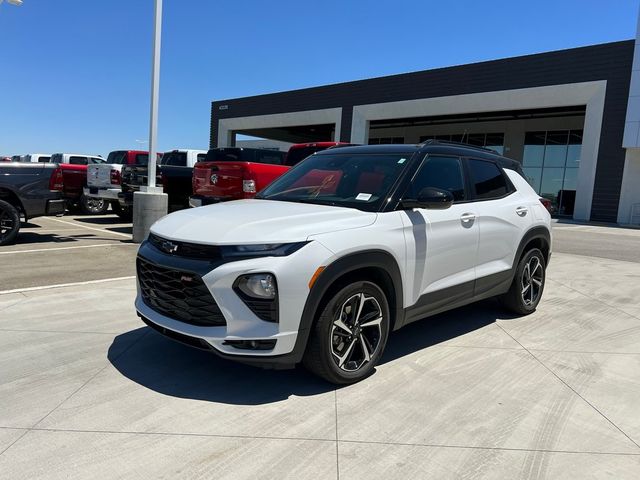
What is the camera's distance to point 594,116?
2361 cm

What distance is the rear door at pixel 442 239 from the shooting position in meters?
3.90

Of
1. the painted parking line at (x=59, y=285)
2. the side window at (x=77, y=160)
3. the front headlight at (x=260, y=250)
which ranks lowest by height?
the painted parking line at (x=59, y=285)

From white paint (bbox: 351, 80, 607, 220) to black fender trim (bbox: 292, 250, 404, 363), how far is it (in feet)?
79.6

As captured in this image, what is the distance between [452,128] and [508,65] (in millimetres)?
8559

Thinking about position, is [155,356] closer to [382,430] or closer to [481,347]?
[382,430]

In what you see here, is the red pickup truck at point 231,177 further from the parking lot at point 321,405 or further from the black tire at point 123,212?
the black tire at point 123,212

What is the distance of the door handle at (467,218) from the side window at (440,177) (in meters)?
0.16

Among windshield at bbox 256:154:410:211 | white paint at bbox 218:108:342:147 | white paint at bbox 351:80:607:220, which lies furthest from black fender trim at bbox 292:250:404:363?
white paint at bbox 218:108:342:147

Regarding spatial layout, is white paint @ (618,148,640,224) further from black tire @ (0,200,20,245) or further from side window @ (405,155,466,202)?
black tire @ (0,200,20,245)

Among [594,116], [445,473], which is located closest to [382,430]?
[445,473]

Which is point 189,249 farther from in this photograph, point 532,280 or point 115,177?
point 115,177

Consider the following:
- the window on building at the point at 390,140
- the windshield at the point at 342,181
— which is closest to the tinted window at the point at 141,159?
the windshield at the point at 342,181

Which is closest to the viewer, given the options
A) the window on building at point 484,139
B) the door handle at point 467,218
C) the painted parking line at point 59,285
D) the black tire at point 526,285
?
the door handle at point 467,218

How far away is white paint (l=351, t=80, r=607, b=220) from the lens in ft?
77.4
